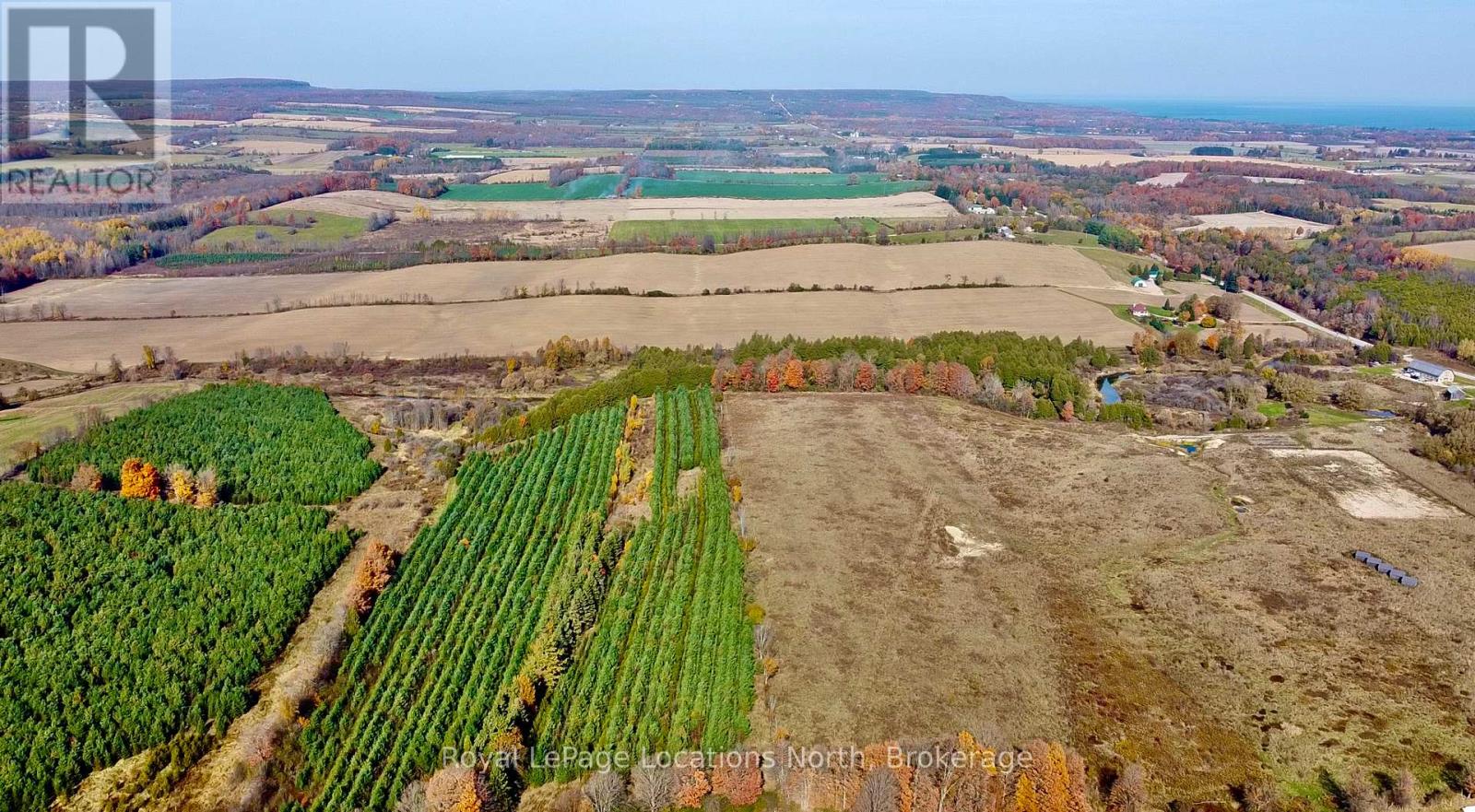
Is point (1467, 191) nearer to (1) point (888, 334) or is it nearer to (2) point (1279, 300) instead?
(2) point (1279, 300)

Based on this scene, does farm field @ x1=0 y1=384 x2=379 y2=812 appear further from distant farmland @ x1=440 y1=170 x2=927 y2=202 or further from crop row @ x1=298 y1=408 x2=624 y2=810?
distant farmland @ x1=440 y1=170 x2=927 y2=202

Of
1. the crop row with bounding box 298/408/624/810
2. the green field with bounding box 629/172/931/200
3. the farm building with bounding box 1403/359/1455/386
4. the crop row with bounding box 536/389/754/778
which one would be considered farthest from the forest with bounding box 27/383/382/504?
the green field with bounding box 629/172/931/200

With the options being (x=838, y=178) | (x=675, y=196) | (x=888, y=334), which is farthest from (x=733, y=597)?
(x=838, y=178)

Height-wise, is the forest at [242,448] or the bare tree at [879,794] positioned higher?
the forest at [242,448]

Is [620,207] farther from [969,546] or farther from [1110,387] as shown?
[969,546]

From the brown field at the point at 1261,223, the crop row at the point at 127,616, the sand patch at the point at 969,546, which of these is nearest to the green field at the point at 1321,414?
the sand patch at the point at 969,546

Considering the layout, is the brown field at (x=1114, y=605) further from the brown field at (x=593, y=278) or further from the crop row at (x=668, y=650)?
the brown field at (x=593, y=278)

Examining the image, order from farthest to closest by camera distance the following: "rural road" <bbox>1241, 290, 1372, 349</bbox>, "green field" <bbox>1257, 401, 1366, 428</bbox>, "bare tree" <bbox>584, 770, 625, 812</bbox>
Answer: "rural road" <bbox>1241, 290, 1372, 349</bbox> < "green field" <bbox>1257, 401, 1366, 428</bbox> < "bare tree" <bbox>584, 770, 625, 812</bbox>

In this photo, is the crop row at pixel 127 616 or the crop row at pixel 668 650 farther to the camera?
the crop row at pixel 668 650
